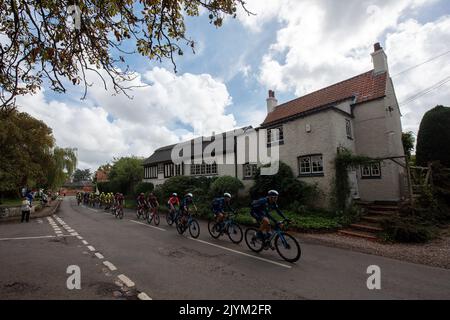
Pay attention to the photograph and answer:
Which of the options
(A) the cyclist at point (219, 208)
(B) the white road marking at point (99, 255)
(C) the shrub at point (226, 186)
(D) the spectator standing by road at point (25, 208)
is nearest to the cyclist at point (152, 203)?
(C) the shrub at point (226, 186)

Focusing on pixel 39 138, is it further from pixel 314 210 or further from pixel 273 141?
pixel 314 210

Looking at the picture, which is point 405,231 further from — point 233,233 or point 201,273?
point 201,273

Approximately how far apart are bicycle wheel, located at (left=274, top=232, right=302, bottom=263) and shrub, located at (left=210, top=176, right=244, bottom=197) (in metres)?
10.9

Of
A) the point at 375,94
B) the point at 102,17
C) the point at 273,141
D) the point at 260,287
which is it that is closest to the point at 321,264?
the point at 260,287

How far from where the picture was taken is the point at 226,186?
18359 mm

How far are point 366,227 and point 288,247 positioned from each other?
6173mm

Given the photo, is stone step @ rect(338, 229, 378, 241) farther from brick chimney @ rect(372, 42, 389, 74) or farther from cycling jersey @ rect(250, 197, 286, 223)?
brick chimney @ rect(372, 42, 389, 74)

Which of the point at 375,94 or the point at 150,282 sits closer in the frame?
the point at 150,282

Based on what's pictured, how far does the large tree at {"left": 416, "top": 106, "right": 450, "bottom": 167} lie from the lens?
14391mm

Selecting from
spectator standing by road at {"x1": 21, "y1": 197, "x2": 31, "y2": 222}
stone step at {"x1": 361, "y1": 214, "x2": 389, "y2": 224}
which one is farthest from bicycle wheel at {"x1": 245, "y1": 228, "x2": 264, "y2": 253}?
spectator standing by road at {"x1": 21, "y1": 197, "x2": 31, "y2": 222}

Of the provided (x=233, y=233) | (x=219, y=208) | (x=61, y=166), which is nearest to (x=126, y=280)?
(x=233, y=233)

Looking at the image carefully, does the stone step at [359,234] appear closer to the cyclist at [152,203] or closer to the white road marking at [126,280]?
the white road marking at [126,280]
